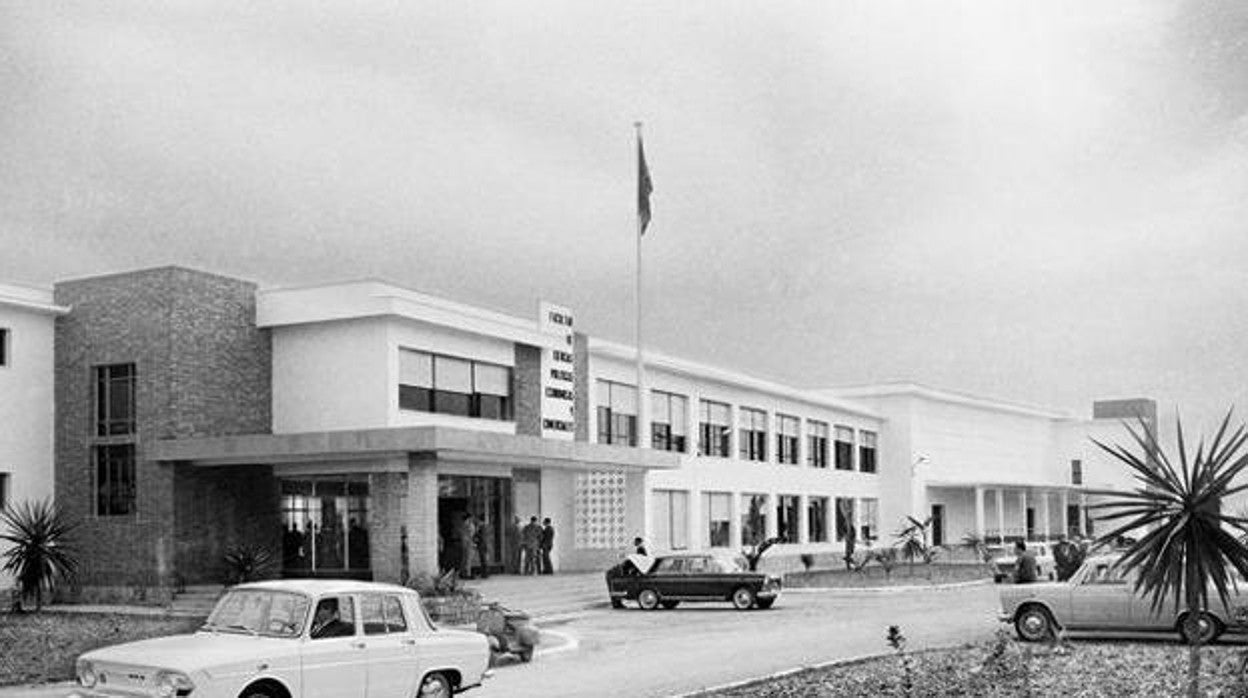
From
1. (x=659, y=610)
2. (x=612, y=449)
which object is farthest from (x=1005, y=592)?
(x=612, y=449)

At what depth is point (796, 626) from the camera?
27.1 m

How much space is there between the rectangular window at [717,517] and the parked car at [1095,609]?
25.8 metres

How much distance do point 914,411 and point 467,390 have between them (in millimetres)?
34608

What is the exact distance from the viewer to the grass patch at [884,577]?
1668 inches

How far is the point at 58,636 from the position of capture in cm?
2497

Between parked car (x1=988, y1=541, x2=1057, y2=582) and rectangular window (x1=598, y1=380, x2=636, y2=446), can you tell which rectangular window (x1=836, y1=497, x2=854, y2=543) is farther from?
rectangular window (x1=598, y1=380, x2=636, y2=446)

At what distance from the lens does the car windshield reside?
13.8 metres

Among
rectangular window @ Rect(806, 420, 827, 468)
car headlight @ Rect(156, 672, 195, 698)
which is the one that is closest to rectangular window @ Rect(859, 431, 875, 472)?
rectangular window @ Rect(806, 420, 827, 468)

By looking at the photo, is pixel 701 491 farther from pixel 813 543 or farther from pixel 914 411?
pixel 914 411

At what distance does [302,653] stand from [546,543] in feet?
84.8

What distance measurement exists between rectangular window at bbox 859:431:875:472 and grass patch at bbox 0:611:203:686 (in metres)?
40.8

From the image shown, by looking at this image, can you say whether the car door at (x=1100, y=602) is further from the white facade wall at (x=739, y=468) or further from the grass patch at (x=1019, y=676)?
the white facade wall at (x=739, y=468)

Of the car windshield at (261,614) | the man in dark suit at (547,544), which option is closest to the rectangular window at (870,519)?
the man in dark suit at (547,544)

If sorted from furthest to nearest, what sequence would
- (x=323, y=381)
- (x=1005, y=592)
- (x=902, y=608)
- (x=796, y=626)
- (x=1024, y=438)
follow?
(x=1024, y=438)
(x=323, y=381)
(x=902, y=608)
(x=796, y=626)
(x=1005, y=592)
